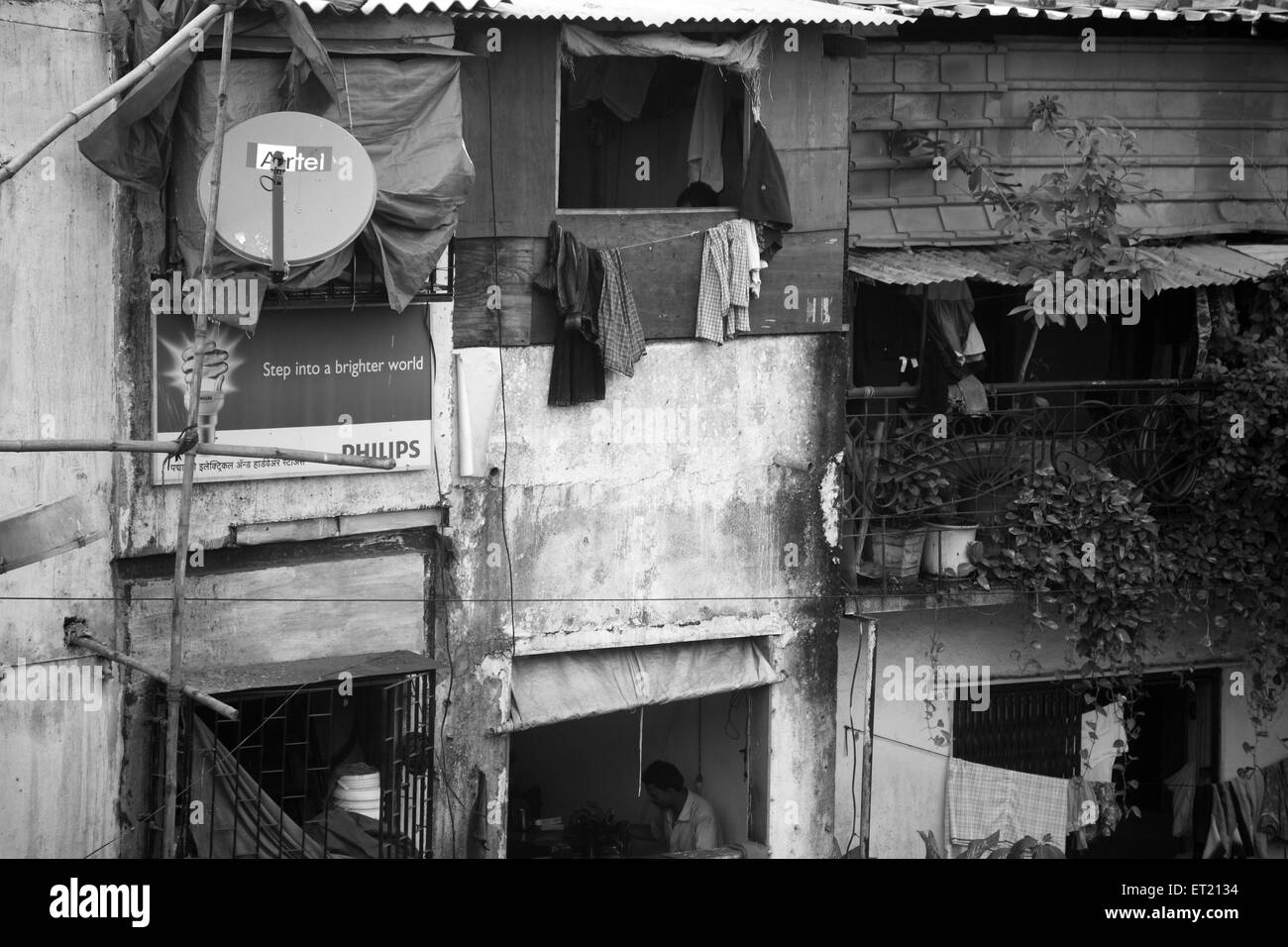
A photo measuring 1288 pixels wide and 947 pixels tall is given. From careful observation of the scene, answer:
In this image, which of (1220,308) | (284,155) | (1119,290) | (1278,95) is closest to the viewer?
(284,155)

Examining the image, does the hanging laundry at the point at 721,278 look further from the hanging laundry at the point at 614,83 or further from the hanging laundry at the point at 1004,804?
the hanging laundry at the point at 1004,804

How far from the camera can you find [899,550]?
11867 mm

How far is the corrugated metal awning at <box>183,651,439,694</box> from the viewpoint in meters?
9.20

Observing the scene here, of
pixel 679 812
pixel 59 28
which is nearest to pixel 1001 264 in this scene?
pixel 679 812

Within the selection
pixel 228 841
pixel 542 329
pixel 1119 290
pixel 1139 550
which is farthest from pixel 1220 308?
pixel 228 841

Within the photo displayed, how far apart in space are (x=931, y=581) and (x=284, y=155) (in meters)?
5.78

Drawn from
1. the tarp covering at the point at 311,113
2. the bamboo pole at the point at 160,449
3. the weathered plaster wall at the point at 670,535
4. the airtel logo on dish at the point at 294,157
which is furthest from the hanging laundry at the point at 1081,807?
the airtel logo on dish at the point at 294,157

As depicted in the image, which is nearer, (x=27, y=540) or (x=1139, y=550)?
(x=27, y=540)

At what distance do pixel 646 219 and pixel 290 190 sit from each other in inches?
114

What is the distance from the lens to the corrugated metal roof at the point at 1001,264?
451 inches

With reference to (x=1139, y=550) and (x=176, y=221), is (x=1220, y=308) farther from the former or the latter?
(x=176, y=221)

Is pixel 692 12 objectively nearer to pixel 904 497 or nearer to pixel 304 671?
pixel 904 497

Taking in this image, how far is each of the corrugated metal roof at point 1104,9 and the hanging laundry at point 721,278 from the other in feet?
6.97

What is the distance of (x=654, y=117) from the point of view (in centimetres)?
1245
